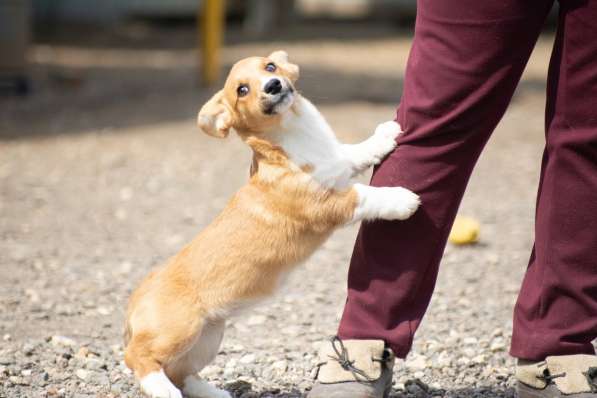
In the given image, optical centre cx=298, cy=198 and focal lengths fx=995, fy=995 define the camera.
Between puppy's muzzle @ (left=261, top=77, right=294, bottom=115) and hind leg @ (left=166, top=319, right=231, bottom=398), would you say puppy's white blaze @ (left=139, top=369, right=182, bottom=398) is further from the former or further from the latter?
puppy's muzzle @ (left=261, top=77, right=294, bottom=115)

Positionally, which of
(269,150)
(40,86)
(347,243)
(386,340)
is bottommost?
(40,86)

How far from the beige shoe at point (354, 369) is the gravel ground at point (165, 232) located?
277mm

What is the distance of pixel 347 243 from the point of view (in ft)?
17.8

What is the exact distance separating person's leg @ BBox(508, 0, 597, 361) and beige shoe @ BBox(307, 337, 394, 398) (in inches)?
15.6

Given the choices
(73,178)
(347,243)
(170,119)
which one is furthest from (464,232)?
(170,119)

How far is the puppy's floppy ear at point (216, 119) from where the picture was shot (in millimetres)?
3018

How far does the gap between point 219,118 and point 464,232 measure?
250 centimetres

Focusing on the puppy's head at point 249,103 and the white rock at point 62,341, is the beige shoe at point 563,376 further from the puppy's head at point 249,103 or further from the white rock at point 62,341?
the white rock at point 62,341

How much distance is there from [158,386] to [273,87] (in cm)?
94

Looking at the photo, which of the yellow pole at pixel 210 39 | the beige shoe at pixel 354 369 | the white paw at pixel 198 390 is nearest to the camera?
the beige shoe at pixel 354 369

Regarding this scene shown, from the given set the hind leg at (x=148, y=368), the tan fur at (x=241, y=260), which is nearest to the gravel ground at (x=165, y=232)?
the tan fur at (x=241, y=260)

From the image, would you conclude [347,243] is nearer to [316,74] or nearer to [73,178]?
[73,178]

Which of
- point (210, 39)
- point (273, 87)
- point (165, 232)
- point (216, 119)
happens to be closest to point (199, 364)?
point (216, 119)

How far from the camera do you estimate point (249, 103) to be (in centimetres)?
301
